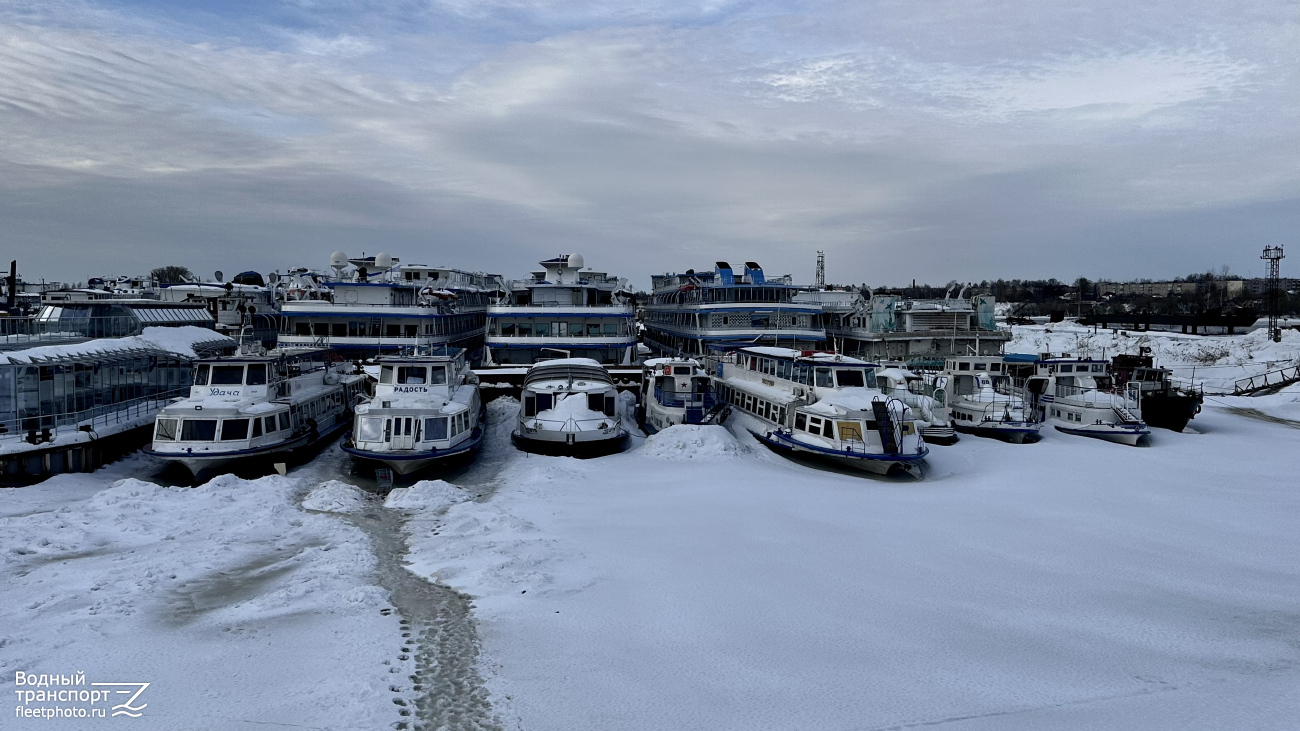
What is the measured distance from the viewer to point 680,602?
13.0 metres

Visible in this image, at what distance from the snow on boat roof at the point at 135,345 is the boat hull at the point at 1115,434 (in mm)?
42970

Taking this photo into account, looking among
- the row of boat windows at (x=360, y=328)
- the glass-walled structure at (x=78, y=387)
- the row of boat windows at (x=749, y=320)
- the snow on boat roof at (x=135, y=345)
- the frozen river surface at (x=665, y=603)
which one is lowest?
the frozen river surface at (x=665, y=603)

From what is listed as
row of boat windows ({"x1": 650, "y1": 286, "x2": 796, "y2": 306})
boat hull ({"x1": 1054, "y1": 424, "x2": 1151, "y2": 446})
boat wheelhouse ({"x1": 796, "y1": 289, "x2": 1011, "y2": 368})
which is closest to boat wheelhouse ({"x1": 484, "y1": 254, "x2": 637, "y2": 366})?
row of boat windows ({"x1": 650, "y1": 286, "x2": 796, "y2": 306})

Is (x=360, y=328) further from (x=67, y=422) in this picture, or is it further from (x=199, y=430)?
(x=199, y=430)

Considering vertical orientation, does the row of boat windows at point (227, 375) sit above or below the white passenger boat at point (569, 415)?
above

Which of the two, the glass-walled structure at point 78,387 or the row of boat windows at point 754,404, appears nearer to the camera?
the glass-walled structure at point 78,387

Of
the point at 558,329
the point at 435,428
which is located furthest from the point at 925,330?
the point at 435,428

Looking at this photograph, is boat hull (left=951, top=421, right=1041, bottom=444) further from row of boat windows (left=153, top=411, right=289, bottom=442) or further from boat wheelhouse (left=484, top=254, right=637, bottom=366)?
row of boat windows (left=153, top=411, right=289, bottom=442)

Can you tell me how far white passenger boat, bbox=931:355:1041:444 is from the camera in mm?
32625

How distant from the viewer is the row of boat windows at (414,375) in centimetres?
2823

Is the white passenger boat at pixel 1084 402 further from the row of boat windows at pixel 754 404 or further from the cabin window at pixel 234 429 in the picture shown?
the cabin window at pixel 234 429

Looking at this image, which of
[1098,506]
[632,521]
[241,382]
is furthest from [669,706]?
[241,382]

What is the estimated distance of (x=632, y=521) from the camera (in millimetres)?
18141

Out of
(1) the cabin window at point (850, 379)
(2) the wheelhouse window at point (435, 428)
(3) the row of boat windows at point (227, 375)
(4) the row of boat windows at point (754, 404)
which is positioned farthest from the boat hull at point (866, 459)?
(3) the row of boat windows at point (227, 375)
